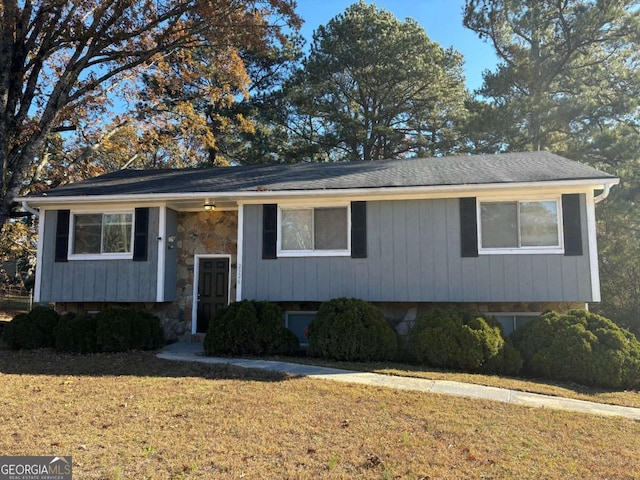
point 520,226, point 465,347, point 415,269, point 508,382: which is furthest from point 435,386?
point 520,226

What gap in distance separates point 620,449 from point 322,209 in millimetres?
6701

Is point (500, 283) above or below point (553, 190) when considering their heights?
below

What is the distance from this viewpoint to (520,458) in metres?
4.05

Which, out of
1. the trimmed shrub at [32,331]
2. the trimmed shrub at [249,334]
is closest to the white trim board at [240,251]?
the trimmed shrub at [249,334]

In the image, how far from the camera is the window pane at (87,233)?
34.0 feet

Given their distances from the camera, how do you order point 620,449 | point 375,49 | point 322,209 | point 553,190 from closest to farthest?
point 620,449 < point 553,190 < point 322,209 < point 375,49

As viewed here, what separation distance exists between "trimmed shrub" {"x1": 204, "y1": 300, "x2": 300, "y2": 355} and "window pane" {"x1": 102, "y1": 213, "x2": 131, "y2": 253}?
3031 mm

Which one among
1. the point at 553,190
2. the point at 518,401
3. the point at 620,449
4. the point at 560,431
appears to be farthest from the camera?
the point at 553,190

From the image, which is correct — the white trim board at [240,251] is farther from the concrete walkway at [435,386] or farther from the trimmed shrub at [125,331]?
the trimmed shrub at [125,331]

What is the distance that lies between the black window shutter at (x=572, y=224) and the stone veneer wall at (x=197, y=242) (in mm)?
6891

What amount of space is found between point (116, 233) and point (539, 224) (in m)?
8.85

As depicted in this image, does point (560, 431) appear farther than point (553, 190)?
No

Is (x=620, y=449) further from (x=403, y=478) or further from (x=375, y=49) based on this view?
(x=375, y=49)

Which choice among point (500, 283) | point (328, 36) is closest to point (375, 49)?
point (328, 36)
